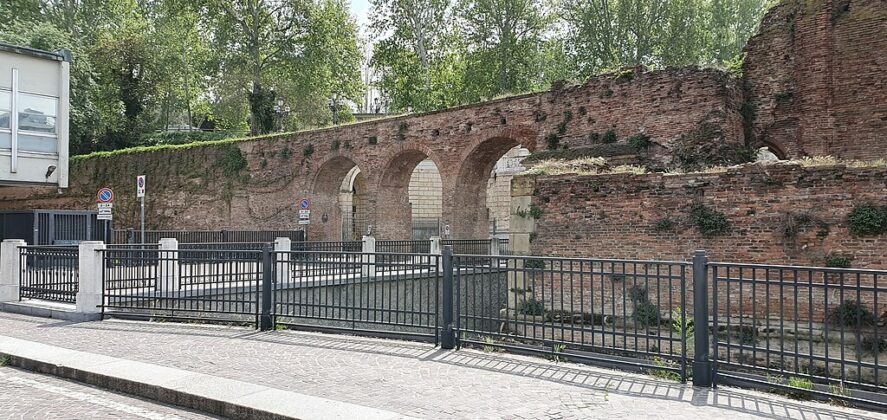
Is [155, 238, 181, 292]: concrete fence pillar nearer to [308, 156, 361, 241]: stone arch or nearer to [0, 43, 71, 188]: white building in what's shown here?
[0, 43, 71, 188]: white building

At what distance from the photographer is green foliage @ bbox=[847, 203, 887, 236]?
10.2 m

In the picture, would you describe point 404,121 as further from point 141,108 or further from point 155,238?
point 141,108

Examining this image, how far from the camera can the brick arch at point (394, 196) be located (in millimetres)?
26250

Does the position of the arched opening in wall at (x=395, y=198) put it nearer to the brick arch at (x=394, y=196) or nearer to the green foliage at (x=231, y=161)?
the brick arch at (x=394, y=196)

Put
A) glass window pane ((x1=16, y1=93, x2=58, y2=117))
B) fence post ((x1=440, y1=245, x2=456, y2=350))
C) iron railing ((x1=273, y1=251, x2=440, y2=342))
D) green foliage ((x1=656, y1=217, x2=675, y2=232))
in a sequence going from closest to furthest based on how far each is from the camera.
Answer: fence post ((x1=440, y1=245, x2=456, y2=350)), iron railing ((x1=273, y1=251, x2=440, y2=342)), green foliage ((x1=656, y1=217, x2=675, y2=232)), glass window pane ((x1=16, y1=93, x2=58, y2=117))

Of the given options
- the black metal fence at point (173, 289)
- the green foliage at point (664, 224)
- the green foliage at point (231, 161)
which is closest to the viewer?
the black metal fence at point (173, 289)

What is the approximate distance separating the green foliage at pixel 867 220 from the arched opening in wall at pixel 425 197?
96.2ft

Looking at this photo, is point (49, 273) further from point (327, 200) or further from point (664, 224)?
point (327, 200)

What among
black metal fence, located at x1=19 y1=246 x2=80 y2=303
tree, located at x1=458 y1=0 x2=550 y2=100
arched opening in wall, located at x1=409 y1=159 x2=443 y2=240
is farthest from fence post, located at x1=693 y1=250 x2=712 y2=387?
tree, located at x1=458 y1=0 x2=550 y2=100

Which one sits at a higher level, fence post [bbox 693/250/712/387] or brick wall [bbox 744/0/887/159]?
brick wall [bbox 744/0/887/159]

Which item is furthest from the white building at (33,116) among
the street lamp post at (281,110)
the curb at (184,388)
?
the street lamp post at (281,110)

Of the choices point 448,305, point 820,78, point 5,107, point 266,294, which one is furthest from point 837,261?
point 5,107

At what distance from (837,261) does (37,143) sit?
25851mm

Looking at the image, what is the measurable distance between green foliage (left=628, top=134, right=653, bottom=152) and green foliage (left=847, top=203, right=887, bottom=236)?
24.3 ft
